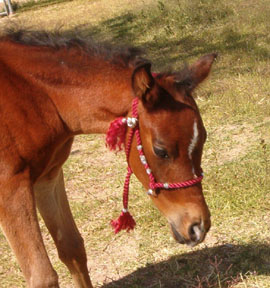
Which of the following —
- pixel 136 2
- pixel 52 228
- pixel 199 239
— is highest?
pixel 199 239

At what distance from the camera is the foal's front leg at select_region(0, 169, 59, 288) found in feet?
9.88

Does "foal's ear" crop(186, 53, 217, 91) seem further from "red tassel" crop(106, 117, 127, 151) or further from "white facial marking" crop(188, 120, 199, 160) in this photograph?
"red tassel" crop(106, 117, 127, 151)

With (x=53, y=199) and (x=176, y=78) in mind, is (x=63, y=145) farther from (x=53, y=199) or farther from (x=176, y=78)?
(x=176, y=78)

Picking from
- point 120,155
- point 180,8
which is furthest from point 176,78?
point 180,8

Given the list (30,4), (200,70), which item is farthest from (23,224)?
(30,4)

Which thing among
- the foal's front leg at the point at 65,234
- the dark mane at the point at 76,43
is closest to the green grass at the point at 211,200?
the dark mane at the point at 76,43

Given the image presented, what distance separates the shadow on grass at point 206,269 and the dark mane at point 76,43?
149 cm

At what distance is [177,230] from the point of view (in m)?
3.02

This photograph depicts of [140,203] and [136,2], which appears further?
[136,2]

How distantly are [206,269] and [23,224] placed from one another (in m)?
1.49

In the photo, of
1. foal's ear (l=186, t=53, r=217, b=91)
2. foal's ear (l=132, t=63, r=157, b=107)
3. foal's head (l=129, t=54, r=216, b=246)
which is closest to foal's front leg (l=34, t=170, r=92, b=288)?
foal's head (l=129, t=54, r=216, b=246)

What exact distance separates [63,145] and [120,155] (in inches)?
108

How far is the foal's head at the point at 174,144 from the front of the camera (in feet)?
9.46

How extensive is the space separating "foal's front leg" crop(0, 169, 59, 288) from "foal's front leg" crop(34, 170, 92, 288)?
63 cm
